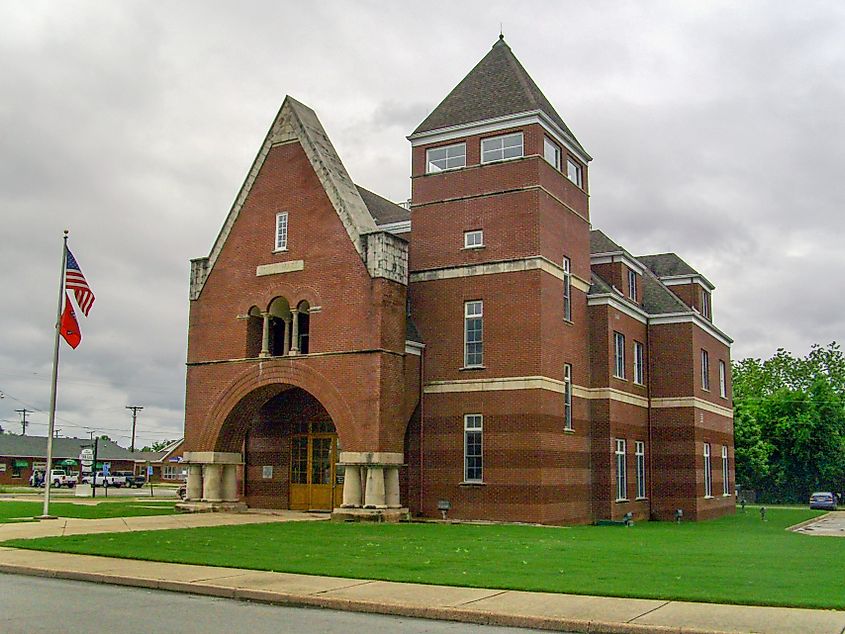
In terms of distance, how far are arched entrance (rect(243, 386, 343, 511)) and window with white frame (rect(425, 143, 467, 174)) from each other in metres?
9.47

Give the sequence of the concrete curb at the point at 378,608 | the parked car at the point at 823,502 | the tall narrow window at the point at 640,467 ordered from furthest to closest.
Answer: the parked car at the point at 823,502 < the tall narrow window at the point at 640,467 < the concrete curb at the point at 378,608

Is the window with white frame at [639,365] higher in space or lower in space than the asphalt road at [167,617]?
higher

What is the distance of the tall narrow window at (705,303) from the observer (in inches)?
1842

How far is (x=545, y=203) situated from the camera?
32.2 m

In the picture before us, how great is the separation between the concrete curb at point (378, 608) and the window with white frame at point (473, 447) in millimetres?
17323

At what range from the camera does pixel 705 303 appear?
1868 inches

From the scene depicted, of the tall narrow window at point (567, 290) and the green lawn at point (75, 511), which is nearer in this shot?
the green lawn at point (75, 511)

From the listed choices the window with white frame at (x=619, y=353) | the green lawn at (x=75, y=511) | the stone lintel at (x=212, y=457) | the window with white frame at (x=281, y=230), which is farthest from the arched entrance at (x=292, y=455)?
the window with white frame at (x=619, y=353)

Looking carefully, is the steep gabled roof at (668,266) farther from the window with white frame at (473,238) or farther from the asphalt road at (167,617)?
the asphalt road at (167,617)

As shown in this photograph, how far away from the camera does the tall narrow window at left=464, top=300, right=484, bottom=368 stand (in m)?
32.1

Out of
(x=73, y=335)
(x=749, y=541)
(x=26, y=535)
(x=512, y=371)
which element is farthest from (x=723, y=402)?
(x=26, y=535)

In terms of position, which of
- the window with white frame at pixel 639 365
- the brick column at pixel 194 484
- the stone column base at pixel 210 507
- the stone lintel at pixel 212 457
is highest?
the window with white frame at pixel 639 365

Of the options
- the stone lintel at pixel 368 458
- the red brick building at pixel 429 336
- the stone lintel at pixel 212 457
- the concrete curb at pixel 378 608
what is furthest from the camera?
the stone lintel at pixel 212 457

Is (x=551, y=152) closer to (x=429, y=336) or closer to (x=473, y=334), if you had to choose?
(x=473, y=334)
